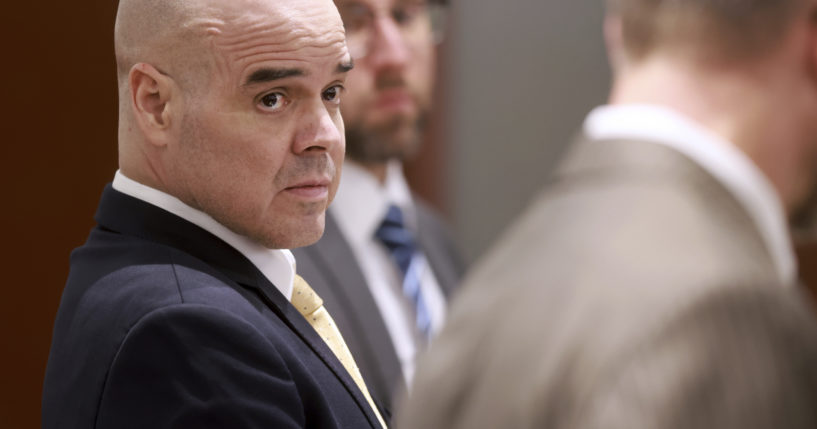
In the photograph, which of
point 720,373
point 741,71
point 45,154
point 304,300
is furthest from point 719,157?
point 45,154

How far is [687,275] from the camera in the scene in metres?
0.84

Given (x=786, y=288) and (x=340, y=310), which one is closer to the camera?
(x=786, y=288)

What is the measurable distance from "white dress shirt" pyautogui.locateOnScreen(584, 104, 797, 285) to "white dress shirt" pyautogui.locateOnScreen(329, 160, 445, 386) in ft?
4.72

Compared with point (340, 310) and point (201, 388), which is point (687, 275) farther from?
point (340, 310)

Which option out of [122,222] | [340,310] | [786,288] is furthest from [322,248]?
[786,288]

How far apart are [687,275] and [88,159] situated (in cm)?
184

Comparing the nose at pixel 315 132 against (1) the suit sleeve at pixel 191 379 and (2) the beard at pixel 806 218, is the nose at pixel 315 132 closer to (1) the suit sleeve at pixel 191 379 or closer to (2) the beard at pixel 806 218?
(1) the suit sleeve at pixel 191 379

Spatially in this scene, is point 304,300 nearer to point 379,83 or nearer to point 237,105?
point 237,105

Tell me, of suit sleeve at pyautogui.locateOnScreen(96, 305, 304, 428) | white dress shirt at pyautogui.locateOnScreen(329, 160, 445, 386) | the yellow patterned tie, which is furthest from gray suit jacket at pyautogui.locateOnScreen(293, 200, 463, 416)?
suit sleeve at pyautogui.locateOnScreen(96, 305, 304, 428)

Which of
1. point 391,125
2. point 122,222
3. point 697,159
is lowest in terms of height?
point 391,125

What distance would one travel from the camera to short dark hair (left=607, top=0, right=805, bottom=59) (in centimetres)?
92

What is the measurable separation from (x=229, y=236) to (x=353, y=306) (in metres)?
0.82

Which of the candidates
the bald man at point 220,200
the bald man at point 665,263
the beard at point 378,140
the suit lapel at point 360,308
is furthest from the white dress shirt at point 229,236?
the beard at point 378,140

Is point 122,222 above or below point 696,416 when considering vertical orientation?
below
